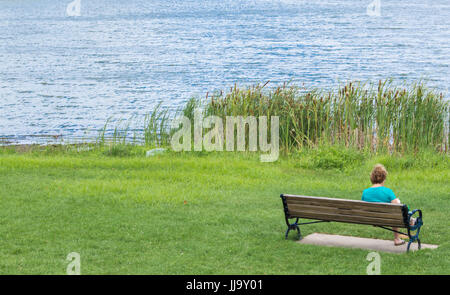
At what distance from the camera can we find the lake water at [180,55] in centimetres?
3412

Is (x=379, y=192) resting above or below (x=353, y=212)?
above

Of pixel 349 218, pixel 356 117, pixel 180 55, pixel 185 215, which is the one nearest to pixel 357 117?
pixel 356 117

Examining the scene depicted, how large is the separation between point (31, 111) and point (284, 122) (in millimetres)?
20410

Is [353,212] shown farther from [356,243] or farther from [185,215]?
[185,215]

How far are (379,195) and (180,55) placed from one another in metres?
49.0

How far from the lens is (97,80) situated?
43.9m

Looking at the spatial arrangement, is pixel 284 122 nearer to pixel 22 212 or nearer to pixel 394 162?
pixel 394 162

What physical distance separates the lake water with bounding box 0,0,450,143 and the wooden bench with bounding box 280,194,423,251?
14.7 metres

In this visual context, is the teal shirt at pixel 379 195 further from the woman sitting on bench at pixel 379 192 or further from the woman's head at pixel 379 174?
the woman's head at pixel 379 174

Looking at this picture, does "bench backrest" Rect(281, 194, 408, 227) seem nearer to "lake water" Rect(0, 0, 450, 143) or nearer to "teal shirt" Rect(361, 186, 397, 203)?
"teal shirt" Rect(361, 186, 397, 203)

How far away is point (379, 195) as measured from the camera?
25.1ft

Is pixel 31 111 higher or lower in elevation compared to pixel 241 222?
lower

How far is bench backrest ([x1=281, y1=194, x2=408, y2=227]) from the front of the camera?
7081mm
